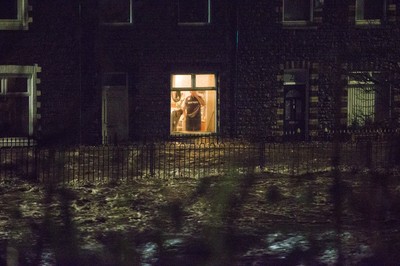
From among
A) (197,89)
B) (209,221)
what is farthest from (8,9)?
(209,221)

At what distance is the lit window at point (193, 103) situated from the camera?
2342 cm

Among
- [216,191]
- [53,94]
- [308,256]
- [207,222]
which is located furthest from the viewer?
[53,94]

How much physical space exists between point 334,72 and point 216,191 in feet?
37.9

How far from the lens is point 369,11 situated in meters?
23.6

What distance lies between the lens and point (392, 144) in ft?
50.8

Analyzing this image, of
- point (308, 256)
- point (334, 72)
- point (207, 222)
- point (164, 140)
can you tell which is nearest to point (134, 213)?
point (207, 222)

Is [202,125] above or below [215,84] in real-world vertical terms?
below

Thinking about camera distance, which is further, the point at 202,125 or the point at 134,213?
the point at 202,125

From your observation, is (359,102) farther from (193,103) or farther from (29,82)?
(29,82)

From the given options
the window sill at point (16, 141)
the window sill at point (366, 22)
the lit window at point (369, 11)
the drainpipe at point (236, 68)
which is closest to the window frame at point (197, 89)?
the drainpipe at point (236, 68)

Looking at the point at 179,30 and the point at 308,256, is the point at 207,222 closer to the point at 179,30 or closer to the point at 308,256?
the point at 308,256

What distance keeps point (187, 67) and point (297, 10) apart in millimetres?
4668

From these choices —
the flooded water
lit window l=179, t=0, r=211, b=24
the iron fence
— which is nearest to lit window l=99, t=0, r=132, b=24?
lit window l=179, t=0, r=211, b=24

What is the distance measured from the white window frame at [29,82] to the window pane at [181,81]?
4.96 metres
